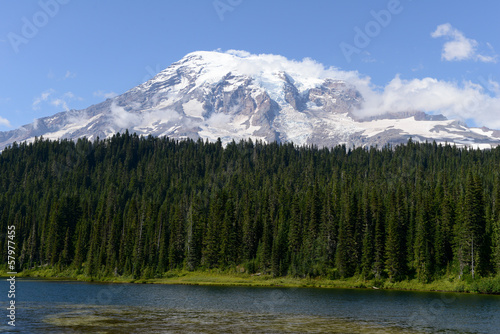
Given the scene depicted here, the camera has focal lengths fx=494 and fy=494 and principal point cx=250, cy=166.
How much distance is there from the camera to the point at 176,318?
55875mm

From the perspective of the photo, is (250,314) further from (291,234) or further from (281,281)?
(291,234)

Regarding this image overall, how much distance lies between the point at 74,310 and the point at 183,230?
94340 mm

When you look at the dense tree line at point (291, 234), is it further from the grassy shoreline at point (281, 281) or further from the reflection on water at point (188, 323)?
the reflection on water at point (188, 323)

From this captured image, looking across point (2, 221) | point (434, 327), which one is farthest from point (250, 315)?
point (2, 221)

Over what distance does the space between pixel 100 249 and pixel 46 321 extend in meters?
106

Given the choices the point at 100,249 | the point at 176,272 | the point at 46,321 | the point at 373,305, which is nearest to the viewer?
the point at 46,321

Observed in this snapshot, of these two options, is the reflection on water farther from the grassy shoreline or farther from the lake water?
the grassy shoreline

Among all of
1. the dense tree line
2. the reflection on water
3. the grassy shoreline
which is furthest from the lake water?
the dense tree line

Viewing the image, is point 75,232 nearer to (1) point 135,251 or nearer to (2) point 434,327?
(1) point 135,251

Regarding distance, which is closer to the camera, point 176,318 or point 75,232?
point 176,318

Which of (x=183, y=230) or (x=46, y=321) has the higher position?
(x=183, y=230)

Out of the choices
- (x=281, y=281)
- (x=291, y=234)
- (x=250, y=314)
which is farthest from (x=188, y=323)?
(x=291, y=234)

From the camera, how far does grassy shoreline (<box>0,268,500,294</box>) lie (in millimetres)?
101938

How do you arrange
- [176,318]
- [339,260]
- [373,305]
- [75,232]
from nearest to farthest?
[176,318] < [373,305] < [339,260] < [75,232]
